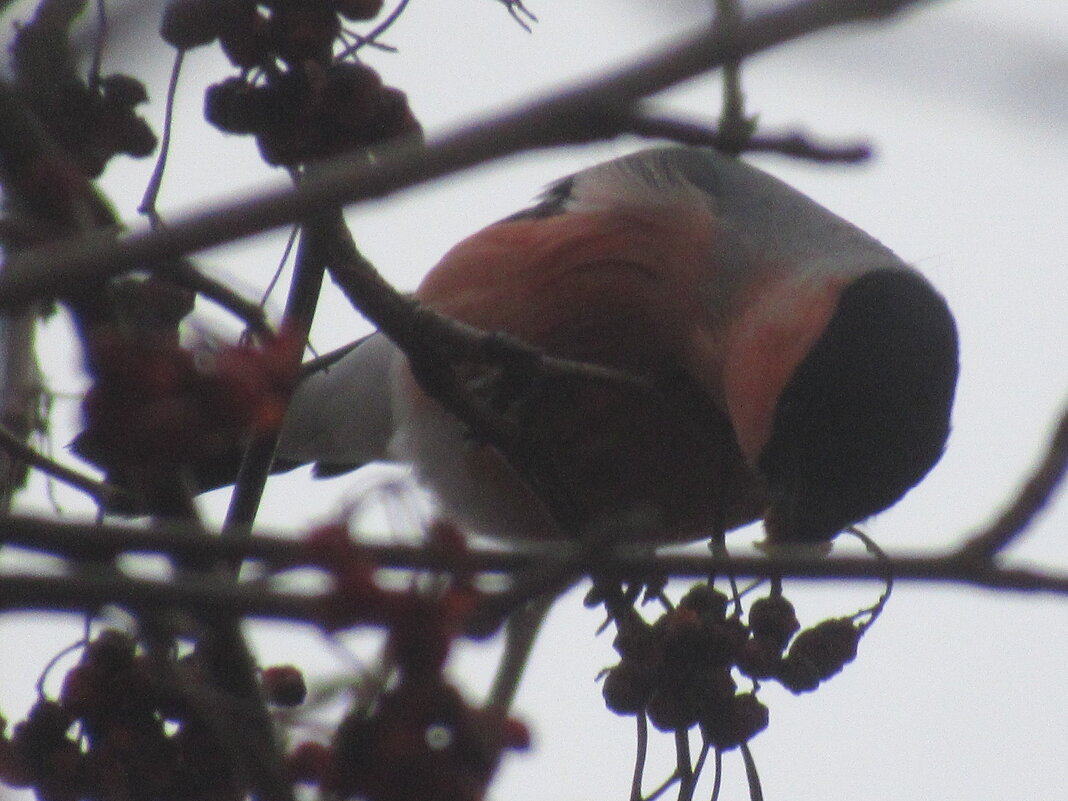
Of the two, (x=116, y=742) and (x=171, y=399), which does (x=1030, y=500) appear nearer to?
(x=171, y=399)

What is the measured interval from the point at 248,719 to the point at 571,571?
56 centimetres

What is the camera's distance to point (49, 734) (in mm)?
1727

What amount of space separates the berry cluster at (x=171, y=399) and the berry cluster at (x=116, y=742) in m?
0.39

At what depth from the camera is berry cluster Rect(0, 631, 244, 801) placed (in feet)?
5.37

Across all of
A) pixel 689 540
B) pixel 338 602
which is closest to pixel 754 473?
pixel 689 540

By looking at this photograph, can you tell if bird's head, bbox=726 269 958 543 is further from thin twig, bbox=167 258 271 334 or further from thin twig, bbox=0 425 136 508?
thin twig, bbox=0 425 136 508

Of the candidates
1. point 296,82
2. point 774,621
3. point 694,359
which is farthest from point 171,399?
point 694,359

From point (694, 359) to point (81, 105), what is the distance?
1446mm

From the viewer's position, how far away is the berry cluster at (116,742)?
5.37 feet

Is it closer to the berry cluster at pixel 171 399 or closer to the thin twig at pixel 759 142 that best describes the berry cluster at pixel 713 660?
the berry cluster at pixel 171 399

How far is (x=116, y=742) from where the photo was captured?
1.65 meters

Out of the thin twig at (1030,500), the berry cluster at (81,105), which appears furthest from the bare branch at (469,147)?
the berry cluster at (81,105)

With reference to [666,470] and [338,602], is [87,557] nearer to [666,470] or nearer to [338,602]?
[338,602]

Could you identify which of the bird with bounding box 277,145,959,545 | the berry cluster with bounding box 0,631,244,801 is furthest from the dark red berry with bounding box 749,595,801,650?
the berry cluster with bounding box 0,631,244,801
